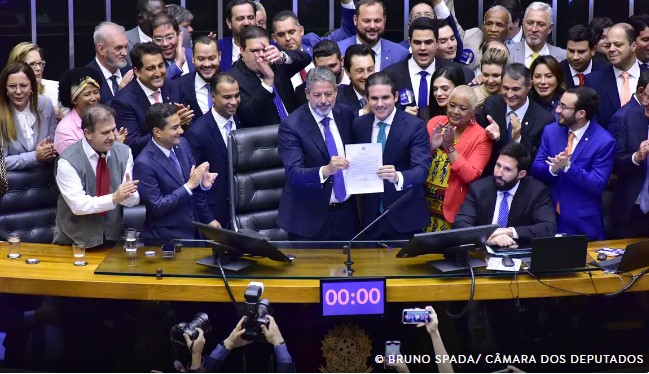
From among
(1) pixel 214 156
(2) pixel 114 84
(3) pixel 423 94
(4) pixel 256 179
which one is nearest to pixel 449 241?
(4) pixel 256 179

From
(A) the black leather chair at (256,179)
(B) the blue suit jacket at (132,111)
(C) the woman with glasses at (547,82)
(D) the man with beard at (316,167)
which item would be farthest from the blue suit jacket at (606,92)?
→ (B) the blue suit jacket at (132,111)

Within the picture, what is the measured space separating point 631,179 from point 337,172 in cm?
177

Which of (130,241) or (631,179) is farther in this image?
(631,179)

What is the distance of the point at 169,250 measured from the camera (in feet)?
20.1

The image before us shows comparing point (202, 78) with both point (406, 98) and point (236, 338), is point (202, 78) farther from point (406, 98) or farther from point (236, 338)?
point (236, 338)

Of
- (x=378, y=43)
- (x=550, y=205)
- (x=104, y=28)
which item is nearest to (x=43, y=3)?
(x=104, y=28)

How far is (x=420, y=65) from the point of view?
774 cm

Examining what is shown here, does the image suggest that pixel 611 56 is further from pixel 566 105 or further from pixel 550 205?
pixel 550 205

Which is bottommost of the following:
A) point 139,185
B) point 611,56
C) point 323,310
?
point 323,310

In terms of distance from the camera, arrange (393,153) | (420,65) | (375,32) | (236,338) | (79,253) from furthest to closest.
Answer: (375,32) → (420,65) → (393,153) → (79,253) → (236,338)

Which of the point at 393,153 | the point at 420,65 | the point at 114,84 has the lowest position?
the point at 393,153

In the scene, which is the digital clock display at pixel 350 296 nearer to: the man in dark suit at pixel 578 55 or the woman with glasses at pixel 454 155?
the woman with glasses at pixel 454 155

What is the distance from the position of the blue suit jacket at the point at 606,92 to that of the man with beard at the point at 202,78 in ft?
7.99

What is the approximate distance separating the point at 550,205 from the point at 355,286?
1.39 m
